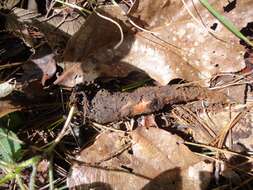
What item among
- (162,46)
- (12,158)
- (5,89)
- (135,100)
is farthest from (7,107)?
(162,46)

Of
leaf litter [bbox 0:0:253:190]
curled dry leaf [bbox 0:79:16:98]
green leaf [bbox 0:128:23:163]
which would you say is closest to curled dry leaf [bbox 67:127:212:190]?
leaf litter [bbox 0:0:253:190]

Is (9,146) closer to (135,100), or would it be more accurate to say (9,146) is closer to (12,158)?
(12,158)

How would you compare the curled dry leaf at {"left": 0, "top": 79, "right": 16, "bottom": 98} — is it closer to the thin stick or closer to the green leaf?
the green leaf

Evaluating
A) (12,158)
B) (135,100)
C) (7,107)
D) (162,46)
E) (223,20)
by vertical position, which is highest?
(223,20)

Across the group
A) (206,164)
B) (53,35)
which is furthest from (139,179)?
(53,35)

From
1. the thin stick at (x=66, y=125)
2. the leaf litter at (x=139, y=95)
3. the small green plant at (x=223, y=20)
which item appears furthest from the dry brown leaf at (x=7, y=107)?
the small green plant at (x=223, y=20)

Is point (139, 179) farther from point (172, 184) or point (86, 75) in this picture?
point (86, 75)

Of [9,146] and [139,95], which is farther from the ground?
[139,95]
